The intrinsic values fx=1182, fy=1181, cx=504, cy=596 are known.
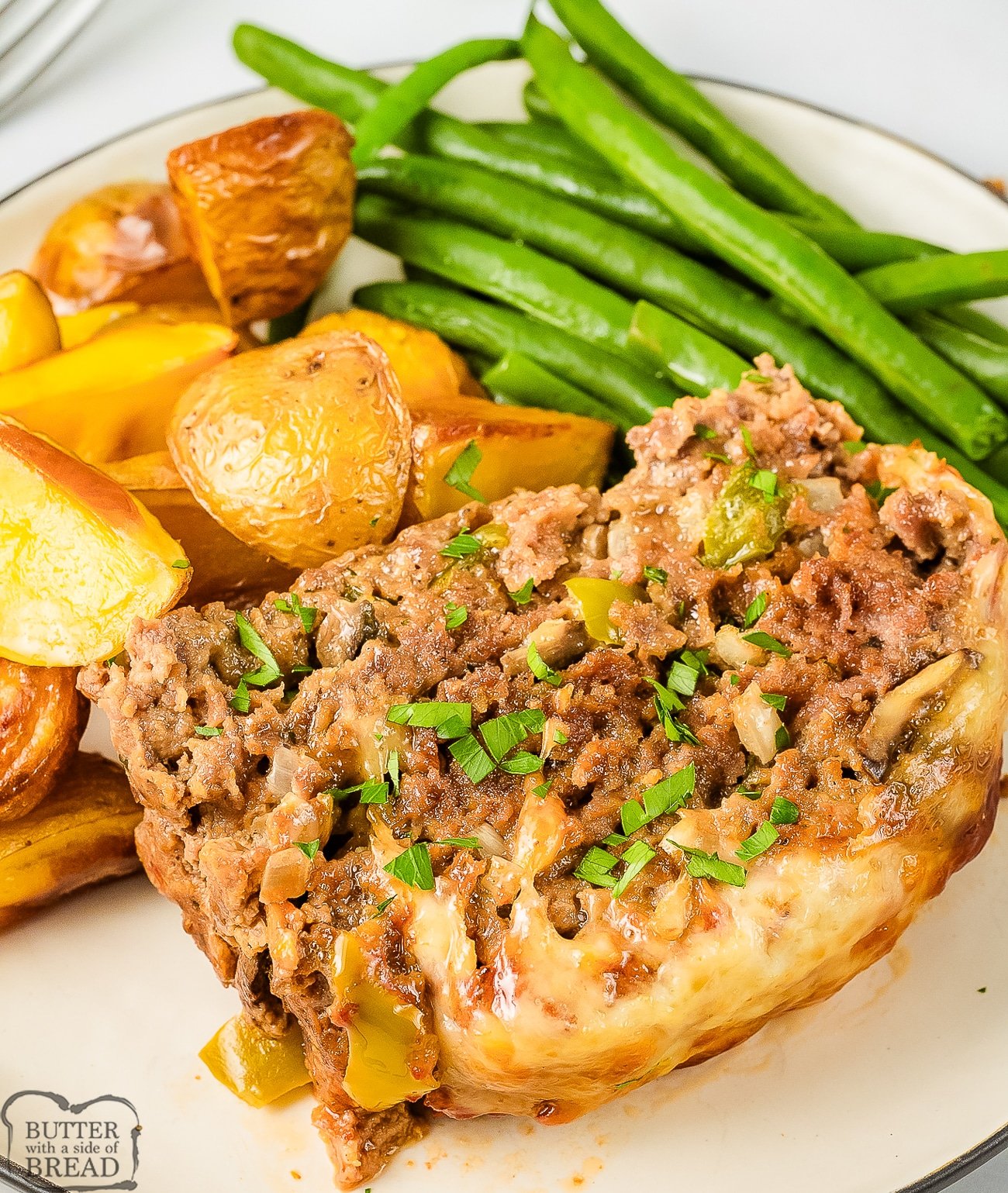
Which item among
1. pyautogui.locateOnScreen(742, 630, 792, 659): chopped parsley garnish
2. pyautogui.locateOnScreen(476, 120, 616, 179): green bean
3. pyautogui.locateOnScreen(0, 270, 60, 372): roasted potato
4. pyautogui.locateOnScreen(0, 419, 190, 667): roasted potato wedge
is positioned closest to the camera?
pyautogui.locateOnScreen(742, 630, 792, 659): chopped parsley garnish

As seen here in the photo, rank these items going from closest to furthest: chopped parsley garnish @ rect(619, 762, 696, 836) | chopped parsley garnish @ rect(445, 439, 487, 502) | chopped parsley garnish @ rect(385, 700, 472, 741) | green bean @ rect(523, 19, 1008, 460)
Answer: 1. chopped parsley garnish @ rect(619, 762, 696, 836)
2. chopped parsley garnish @ rect(385, 700, 472, 741)
3. chopped parsley garnish @ rect(445, 439, 487, 502)
4. green bean @ rect(523, 19, 1008, 460)

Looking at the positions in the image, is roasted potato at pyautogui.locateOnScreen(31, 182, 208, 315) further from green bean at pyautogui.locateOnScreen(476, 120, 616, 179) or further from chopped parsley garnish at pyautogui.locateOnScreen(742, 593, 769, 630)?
chopped parsley garnish at pyautogui.locateOnScreen(742, 593, 769, 630)

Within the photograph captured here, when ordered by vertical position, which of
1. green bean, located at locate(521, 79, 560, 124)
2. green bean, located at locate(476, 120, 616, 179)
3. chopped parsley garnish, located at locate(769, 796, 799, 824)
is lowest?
chopped parsley garnish, located at locate(769, 796, 799, 824)

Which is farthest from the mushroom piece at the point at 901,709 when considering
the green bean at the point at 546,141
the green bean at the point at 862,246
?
the green bean at the point at 546,141

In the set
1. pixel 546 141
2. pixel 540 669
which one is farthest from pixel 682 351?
pixel 540 669

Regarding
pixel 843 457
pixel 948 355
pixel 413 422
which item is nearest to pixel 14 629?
pixel 413 422

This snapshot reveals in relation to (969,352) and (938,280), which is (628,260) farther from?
(969,352)

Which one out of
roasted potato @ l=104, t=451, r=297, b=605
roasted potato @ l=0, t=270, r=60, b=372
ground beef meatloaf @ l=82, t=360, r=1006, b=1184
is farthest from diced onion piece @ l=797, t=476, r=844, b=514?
roasted potato @ l=0, t=270, r=60, b=372
